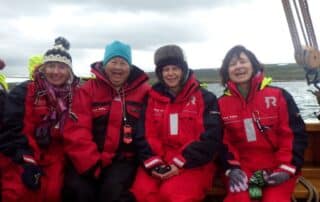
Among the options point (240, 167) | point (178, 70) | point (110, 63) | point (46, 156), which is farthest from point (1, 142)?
point (240, 167)

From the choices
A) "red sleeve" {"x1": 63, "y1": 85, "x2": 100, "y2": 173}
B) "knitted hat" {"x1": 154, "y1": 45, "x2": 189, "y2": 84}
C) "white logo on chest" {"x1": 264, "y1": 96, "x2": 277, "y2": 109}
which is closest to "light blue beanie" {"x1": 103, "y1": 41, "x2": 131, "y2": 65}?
"knitted hat" {"x1": 154, "y1": 45, "x2": 189, "y2": 84}

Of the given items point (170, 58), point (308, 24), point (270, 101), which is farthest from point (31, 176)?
point (308, 24)

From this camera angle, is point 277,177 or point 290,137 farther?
point 290,137

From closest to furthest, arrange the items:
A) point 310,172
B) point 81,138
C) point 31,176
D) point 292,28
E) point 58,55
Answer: point 31,176
point 81,138
point 58,55
point 310,172
point 292,28

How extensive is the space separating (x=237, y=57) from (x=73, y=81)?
5.71 feet

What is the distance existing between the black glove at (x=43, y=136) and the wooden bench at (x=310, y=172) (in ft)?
5.67

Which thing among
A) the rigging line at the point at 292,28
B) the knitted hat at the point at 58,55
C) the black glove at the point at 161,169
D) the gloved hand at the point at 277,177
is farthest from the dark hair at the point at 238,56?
the knitted hat at the point at 58,55

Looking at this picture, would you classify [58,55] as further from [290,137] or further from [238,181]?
[290,137]

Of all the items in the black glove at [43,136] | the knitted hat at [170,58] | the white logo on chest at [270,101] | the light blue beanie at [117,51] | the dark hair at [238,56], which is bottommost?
the white logo on chest at [270,101]

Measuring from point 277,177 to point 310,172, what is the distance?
1127 mm

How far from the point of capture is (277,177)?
4.45 m

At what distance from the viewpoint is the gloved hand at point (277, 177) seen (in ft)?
14.6

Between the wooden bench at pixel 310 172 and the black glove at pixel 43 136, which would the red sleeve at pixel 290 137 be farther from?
the black glove at pixel 43 136

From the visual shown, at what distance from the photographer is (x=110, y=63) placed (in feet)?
16.8
